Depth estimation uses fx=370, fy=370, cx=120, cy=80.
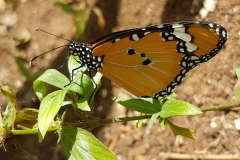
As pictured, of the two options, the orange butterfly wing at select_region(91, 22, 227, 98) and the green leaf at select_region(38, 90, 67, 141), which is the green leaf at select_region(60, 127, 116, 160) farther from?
the orange butterfly wing at select_region(91, 22, 227, 98)

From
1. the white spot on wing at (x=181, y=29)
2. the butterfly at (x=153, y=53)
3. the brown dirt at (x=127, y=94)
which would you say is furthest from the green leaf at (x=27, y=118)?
the white spot on wing at (x=181, y=29)

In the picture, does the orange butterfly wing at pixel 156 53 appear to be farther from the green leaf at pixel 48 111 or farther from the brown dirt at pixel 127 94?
the brown dirt at pixel 127 94

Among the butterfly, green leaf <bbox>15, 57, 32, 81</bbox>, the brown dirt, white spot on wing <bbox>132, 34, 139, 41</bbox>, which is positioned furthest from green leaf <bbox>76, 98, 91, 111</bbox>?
green leaf <bbox>15, 57, 32, 81</bbox>

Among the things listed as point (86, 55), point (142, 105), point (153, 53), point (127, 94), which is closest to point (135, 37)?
point (153, 53)

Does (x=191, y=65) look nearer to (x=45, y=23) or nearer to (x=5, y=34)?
(x=45, y=23)

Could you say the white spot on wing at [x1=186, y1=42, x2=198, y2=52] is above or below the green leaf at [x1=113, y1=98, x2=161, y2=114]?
above

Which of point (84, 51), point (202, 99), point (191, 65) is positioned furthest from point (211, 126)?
point (84, 51)
